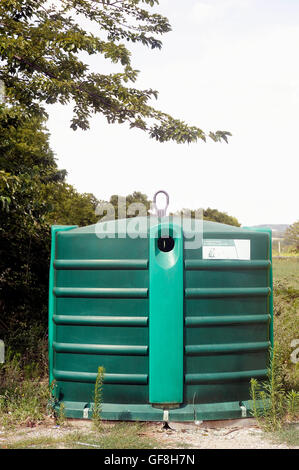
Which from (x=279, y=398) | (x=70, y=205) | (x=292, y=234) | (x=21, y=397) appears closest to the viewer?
(x=279, y=398)

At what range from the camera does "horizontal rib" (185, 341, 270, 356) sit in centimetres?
349

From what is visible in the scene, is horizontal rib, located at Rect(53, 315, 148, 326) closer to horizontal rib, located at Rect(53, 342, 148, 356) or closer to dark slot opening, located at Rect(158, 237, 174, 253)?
horizontal rib, located at Rect(53, 342, 148, 356)

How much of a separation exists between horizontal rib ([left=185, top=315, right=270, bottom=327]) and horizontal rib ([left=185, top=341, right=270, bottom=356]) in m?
0.16

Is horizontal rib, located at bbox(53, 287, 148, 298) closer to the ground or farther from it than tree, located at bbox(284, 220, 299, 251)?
closer to the ground

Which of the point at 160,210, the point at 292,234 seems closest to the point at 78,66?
the point at 160,210

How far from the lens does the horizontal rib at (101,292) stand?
3.46 metres

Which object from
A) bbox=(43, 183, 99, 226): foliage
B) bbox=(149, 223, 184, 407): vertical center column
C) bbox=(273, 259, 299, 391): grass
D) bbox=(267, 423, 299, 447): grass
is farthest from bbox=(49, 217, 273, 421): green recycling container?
bbox=(43, 183, 99, 226): foliage

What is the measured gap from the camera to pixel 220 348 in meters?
3.54

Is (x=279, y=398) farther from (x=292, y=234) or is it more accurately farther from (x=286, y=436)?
(x=292, y=234)

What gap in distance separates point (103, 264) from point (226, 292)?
89 cm

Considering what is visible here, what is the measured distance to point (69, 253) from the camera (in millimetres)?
3658

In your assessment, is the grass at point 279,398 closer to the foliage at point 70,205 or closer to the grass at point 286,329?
the grass at point 286,329
